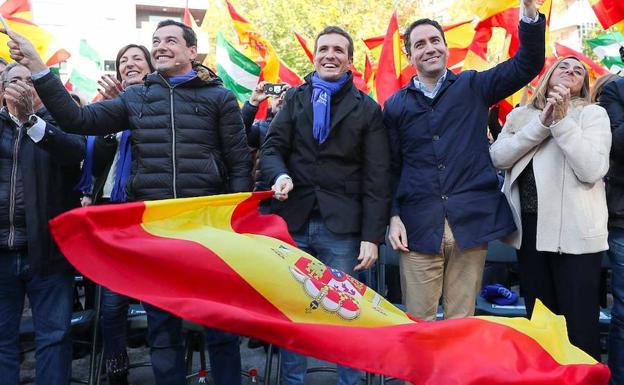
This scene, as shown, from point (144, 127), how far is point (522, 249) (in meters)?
2.19

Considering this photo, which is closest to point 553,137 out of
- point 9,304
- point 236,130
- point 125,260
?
point 236,130

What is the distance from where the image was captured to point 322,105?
3326 mm

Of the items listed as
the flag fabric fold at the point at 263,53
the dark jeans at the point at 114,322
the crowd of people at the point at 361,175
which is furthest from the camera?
the flag fabric fold at the point at 263,53

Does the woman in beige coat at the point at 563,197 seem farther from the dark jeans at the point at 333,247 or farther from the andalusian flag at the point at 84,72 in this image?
the andalusian flag at the point at 84,72

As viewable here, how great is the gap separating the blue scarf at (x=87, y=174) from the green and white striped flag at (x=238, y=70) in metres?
4.55

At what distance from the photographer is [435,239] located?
312cm

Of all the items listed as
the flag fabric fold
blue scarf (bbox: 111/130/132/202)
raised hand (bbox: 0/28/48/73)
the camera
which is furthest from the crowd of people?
the flag fabric fold

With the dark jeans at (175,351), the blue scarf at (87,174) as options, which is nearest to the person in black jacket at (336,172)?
the dark jeans at (175,351)

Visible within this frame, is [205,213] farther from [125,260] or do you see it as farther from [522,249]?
[522,249]

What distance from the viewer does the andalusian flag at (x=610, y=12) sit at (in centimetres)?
482

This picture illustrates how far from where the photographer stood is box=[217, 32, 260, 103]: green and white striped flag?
8227 millimetres

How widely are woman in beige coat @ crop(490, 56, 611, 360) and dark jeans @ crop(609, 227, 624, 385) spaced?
0.27m

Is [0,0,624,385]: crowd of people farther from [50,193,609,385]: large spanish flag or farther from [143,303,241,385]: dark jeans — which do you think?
[50,193,609,385]: large spanish flag

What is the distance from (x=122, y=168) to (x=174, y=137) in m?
0.79
